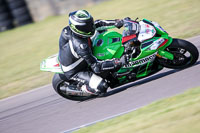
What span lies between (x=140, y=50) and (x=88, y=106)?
1.63 meters

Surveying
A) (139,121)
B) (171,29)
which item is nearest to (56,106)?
(139,121)

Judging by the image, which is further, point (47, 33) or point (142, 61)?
point (47, 33)

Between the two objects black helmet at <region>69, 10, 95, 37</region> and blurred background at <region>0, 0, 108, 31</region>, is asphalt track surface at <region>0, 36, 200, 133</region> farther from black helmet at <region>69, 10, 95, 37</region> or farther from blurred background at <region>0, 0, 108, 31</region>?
blurred background at <region>0, 0, 108, 31</region>

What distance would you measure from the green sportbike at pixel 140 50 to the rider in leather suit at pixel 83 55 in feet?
0.57

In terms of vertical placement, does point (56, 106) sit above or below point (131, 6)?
above

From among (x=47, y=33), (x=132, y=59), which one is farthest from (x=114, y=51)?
(x=47, y=33)

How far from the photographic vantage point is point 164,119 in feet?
12.7

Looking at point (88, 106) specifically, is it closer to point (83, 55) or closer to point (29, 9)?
point (83, 55)

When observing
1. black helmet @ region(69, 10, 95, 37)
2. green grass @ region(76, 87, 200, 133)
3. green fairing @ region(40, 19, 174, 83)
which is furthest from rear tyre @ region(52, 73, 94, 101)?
green grass @ region(76, 87, 200, 133)

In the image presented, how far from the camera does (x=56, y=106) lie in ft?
21.7

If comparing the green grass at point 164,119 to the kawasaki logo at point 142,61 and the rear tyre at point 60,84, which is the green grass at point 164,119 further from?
the rear tyre at point 60,84

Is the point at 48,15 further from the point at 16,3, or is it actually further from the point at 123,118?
the point at 123,118

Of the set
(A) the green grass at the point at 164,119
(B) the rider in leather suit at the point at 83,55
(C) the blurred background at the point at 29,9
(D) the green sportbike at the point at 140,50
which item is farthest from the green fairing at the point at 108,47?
(C) the blurred background at the point at 29,9

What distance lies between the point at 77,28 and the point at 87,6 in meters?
12.4
